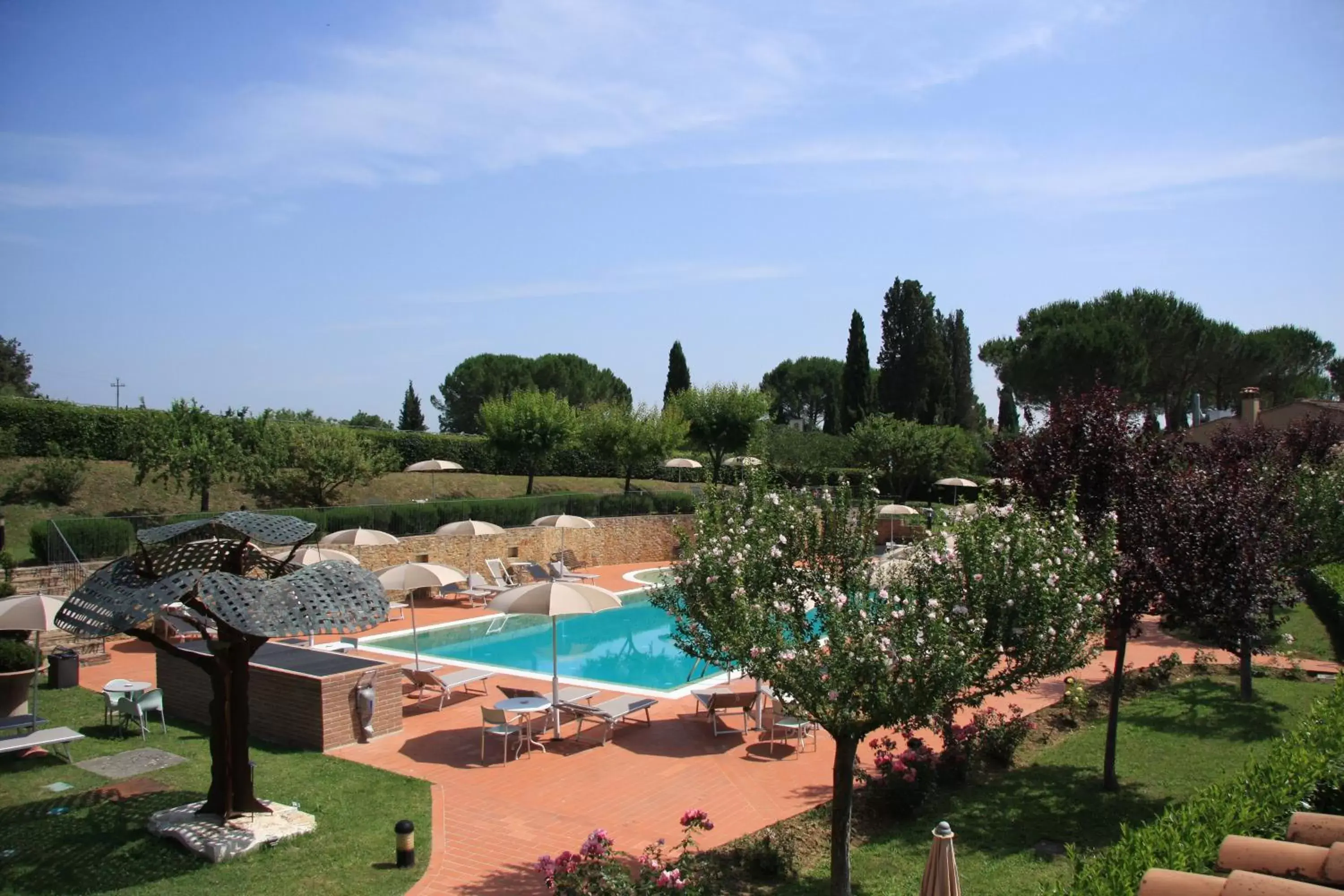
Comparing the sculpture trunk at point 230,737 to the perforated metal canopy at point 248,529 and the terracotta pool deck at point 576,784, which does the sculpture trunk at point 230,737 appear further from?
the terracotta pool deck at point 576,784

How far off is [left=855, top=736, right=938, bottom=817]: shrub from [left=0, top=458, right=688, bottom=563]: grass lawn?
21.1m

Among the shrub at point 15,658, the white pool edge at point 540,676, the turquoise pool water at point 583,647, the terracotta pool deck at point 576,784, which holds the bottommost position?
the turquoise pool water at point 583,647

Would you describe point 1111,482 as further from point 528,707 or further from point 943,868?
point 528,707

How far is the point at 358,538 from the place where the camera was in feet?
66.0

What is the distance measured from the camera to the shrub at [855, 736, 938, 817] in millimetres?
9859

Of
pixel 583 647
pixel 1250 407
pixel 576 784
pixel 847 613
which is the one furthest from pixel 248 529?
pixel 1250 407

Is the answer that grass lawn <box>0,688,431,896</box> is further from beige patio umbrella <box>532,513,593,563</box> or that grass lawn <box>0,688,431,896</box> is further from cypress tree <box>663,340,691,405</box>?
cypress tree <box>663,340,691,405</box>

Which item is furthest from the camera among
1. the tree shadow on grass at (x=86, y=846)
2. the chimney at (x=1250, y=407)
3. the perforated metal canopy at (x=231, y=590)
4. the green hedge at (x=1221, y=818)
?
the chimney at (x=1250, y=407)

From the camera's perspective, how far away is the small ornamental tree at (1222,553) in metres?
10.3

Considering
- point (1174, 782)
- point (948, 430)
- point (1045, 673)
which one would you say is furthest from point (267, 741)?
point (948, 430)

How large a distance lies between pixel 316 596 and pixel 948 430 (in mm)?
40224

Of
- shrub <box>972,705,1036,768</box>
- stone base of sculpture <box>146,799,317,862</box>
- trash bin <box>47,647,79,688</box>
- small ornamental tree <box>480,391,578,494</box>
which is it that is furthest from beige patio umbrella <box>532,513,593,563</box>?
stone base of sculpture <box>146,799,317,862</box>

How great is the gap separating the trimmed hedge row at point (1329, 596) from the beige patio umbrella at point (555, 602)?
45.4 feet

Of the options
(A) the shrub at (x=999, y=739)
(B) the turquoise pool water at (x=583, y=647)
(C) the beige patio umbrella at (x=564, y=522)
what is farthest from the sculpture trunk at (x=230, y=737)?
(C) the beige patio umbrella at (x=564, y=522)
